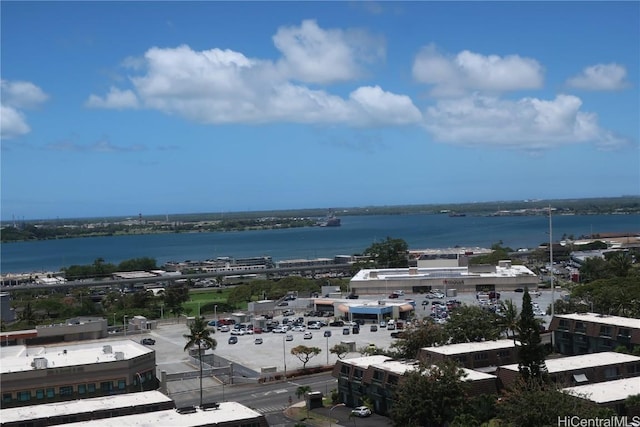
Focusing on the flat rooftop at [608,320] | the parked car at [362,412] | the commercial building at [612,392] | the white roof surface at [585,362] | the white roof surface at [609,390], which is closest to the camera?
the commercial building at [612,392]

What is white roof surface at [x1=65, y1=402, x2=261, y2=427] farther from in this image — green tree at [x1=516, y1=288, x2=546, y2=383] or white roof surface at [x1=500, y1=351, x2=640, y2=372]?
white roof surface at [x1=500, y1=351, x2=640, y2=372]

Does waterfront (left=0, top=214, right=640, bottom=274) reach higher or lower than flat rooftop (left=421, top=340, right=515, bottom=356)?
lower

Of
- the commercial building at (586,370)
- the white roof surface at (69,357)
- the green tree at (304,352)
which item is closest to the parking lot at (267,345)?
the green tree at (304,352)

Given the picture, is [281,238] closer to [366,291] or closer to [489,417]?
[366,291]

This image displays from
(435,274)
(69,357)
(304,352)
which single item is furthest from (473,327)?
(435,274)

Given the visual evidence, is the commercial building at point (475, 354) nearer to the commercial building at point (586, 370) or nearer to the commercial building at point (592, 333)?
the commercial building at point (586, 370)

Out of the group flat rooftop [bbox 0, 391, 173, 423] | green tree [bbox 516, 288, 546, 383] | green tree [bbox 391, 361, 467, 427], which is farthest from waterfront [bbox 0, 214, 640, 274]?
green tree [bbox 391, 361, 467, 427]
